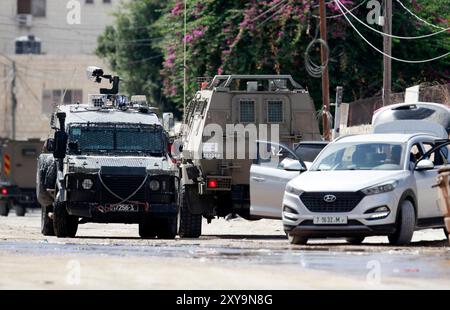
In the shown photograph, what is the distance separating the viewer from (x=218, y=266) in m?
16.3

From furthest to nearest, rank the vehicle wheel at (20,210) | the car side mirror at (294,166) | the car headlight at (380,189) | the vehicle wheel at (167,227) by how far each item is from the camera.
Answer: the vehicle wheel at (20,210) → the vehicle wheel at (167,227) → the car side mirror at (294,166) → the car headlight at (380,189)

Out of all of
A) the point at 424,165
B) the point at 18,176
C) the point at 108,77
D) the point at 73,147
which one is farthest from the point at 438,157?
the point at 18,176

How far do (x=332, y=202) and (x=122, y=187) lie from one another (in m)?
5.22

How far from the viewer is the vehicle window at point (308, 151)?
27562mm

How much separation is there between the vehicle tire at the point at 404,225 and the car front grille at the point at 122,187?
535cm

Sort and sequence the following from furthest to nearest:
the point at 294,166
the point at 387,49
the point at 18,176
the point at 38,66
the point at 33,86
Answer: the point at 33,86 → the point at 38,66 → the point at 18,176 → the point at 387,49 → the point at 294,166

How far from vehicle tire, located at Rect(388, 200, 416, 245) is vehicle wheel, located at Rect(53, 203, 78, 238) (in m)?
6.48

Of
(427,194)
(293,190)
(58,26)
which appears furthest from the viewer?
(58,26)

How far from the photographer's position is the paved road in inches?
556

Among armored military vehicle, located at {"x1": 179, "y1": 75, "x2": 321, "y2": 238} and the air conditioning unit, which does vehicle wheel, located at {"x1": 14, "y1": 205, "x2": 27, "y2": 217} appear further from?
the air conditioning unit

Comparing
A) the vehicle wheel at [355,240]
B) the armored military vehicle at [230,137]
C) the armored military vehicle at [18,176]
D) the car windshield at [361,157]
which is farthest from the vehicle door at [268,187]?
the armored military vehicle at [18,176]

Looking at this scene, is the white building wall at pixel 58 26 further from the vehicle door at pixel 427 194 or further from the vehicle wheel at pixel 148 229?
the vehicle door at pixel 427 194

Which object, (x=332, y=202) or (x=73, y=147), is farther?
(x=73, y=147)

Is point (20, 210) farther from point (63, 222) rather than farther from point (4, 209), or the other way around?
point (63, 222)
